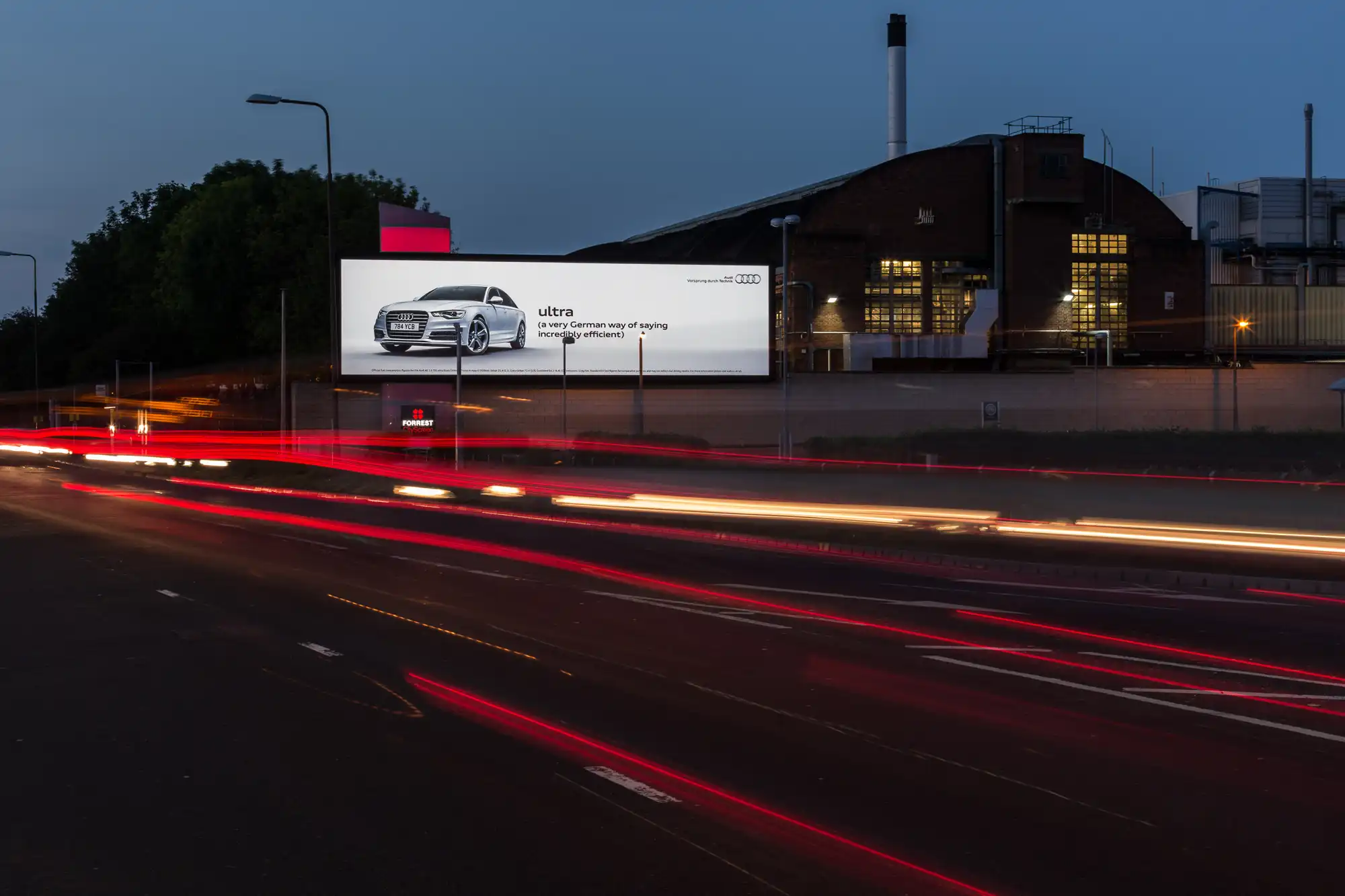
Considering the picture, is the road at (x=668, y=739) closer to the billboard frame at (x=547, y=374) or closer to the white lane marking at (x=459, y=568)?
the white lane marking at (x=459, y=568)

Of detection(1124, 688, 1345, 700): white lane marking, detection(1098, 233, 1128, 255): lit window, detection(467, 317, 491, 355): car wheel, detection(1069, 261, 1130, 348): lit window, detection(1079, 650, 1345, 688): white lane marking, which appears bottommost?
detection(1079, 650, 1345, 688): white lane marking

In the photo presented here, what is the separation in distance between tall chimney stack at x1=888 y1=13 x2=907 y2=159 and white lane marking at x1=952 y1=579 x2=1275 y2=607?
195 ft

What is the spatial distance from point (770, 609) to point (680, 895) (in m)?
8.61

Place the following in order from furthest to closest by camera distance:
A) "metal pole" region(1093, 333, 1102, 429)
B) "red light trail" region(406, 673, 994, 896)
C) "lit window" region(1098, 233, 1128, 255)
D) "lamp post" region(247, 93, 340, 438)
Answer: "lit window" region(1098, 233, 1128, 255) → "metal pole" region(1093, 333, 1102, 429) → "lamp post" region(247, 93, 340, 438) → "red light trail" region(406, 673, 994, 896)

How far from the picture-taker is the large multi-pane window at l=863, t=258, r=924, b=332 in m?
65.6

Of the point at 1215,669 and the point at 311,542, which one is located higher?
the point at 1215,669

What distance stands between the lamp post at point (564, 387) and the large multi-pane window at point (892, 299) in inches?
702

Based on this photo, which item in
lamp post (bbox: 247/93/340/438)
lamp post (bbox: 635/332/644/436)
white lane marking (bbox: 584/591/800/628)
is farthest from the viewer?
lamp post (bbox: 635/332/644/436)

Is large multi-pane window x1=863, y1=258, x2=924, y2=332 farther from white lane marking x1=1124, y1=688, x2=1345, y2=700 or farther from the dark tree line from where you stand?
white lane marking x1=1124, y1=688, x2=1345, y2=700

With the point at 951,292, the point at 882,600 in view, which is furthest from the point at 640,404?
the point at 882,600

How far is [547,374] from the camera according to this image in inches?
2044

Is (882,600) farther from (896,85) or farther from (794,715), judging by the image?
(896,85)

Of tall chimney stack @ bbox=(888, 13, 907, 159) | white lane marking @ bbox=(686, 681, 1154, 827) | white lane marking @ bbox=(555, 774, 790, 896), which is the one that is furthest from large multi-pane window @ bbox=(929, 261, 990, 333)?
white lane marking @ bbox=(555, 774, 790, 896)

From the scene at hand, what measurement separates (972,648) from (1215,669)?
2049mm
